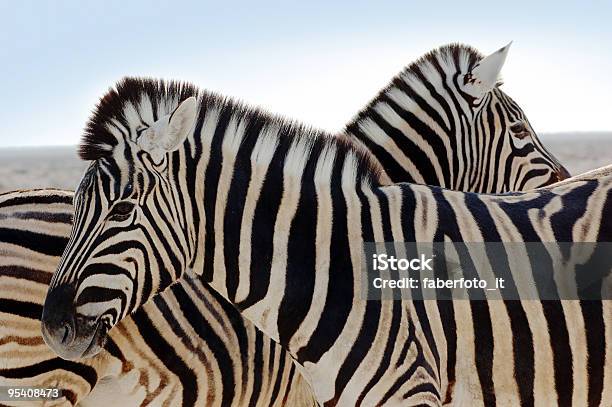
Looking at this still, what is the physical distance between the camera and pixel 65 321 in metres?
3.60

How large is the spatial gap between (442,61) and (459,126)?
0.59 meters

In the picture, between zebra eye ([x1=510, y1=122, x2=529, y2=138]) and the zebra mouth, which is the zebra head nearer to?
the zebra mouth

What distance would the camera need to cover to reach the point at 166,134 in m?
3.77

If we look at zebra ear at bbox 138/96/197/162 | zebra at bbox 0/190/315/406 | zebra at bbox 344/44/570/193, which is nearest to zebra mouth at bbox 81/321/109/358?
zebra at bbox 0/190/315/406

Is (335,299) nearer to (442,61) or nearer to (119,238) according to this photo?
(119,238)

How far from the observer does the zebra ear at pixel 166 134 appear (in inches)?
147

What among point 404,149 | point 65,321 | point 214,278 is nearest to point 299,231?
point 214,278

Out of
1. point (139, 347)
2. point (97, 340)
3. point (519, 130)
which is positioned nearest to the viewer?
point (97, 340)

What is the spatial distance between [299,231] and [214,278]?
0.48 metres

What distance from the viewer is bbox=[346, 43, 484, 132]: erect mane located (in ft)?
20.1

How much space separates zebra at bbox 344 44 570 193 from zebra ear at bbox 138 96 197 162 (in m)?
2.16

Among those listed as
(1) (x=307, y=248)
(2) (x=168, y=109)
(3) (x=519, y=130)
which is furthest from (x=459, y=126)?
(2) (x=168, y=109)

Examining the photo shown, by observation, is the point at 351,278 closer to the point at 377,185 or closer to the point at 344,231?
the point at 344,231

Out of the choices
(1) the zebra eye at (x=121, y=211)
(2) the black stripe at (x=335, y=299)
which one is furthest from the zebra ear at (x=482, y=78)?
(1) the zebra eye at (x=121, y=211)
